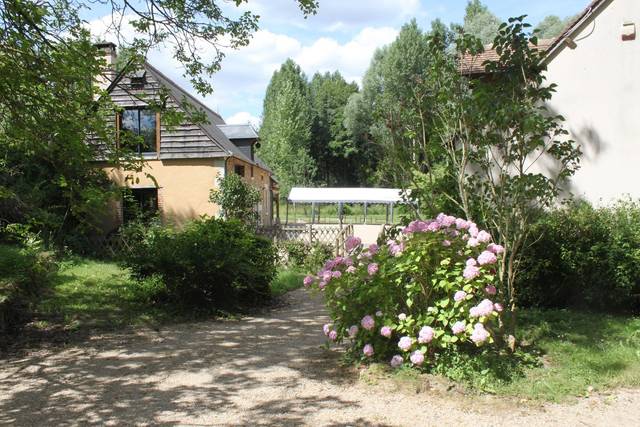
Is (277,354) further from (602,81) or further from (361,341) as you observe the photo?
(602,81)

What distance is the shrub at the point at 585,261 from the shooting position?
25.2 ft

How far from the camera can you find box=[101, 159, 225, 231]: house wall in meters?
19.2

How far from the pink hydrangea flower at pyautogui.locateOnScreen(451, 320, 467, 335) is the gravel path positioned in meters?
0.55

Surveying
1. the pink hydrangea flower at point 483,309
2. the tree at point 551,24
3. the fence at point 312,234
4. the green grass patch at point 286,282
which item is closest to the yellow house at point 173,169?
the fence at point 312,234

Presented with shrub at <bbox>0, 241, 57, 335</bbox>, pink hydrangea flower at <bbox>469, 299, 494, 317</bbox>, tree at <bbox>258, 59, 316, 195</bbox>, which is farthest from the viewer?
tree at <bbox>258, 59, 316, 195</bbox>

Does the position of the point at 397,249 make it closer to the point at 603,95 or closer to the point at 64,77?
the point at 64,77

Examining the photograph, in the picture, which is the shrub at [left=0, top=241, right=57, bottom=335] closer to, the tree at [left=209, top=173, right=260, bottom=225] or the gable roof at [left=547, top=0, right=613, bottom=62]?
the tree at [left=209, top=173, right=260, bottom=225]

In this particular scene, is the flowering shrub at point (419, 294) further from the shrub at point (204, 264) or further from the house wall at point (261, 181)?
the house wall at point (261, 181)

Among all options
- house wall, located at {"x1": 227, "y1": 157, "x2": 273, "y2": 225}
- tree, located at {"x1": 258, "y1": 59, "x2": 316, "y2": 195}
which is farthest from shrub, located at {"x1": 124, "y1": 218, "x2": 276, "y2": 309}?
tree, located at {"x1": 258, "y1": 59, "x2": 316, "y2": 195}

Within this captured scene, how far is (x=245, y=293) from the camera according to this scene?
962 cm

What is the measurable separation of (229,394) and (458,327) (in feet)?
7.40

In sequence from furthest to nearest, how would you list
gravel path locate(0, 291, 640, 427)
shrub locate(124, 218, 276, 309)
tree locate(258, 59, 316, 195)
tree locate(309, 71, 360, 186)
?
tree locate(309, 71, 360, 186) → tree locate(258, 59, 316, 195) → shrub locate(124, 218, 276, 309) → gravel path locate(0, 291, 640, 427)

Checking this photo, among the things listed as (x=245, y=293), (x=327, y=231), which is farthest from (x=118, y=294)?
(x=327, y=231)

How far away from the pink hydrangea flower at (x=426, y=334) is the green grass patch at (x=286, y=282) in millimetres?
6086
